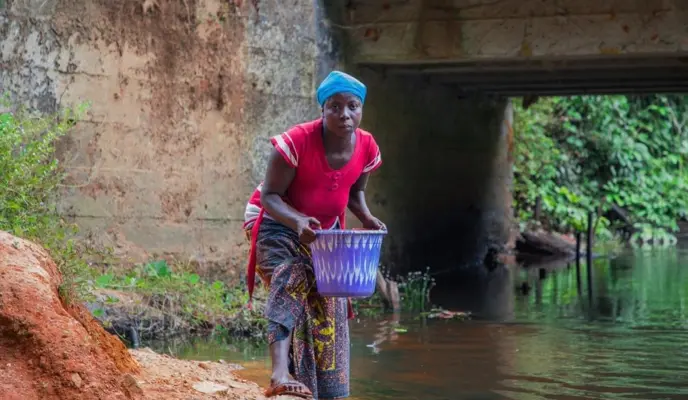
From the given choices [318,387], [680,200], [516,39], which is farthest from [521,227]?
[318,387]

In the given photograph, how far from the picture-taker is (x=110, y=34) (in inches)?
365

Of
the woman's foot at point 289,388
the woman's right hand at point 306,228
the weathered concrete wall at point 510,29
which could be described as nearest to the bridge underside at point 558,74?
the weathered concrete wall at point 510,29

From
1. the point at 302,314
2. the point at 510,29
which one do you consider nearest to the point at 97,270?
the point at 302,314

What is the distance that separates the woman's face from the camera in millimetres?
5090

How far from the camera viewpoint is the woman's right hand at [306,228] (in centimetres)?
492

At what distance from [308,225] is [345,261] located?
24 centimetres

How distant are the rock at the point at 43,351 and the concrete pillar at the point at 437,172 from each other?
7.12 metres

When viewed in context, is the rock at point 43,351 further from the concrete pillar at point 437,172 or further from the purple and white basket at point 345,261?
the concrete pillar at point 437,172

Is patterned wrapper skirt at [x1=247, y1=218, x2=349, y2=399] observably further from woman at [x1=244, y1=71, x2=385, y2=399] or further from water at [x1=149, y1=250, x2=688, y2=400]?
water at [x1=149, y1=250, x2=688, y2=400]

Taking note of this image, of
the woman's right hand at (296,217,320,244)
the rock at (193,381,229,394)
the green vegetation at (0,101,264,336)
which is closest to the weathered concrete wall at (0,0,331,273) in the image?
the green vegetation at (0,101,264,336)

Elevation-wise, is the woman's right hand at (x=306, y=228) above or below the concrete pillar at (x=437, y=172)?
below

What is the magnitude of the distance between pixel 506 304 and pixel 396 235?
1.83 m

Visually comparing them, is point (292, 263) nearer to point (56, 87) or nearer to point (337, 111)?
point (337, 111)

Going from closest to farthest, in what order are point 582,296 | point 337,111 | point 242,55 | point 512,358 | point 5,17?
point 337,111 → point 512,358 → point 5,17 → point 242,55 → point 582,296
